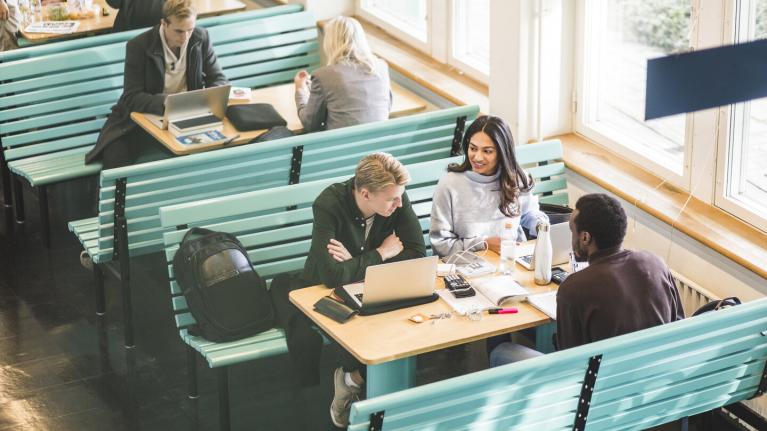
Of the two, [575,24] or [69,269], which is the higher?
[575,24]

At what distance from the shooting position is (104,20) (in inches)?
308

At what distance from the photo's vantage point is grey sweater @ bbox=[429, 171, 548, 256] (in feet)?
15.8

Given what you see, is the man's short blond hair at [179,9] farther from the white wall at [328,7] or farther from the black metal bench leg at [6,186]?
the white wall at [328,7]

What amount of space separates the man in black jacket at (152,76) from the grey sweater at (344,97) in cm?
89

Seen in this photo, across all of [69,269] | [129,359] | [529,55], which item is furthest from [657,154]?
[69,269]

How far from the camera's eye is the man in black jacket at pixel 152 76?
6.26m

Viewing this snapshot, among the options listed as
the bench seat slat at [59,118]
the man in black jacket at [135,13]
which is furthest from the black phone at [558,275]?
the man in black jacket at [135,13]

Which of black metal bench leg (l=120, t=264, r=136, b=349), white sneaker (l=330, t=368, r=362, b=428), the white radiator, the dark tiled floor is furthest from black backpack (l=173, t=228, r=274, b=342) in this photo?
the white radiator

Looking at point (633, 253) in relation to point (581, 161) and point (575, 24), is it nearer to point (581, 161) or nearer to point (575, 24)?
point (581, 161)

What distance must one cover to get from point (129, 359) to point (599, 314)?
2507 mm

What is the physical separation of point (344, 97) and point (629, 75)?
1468 millimetres

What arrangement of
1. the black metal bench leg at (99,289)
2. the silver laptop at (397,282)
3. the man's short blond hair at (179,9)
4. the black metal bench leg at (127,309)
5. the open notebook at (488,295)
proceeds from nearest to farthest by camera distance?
the silver laptop at (397,282), the open notebook at (488,295), the black metal bench leg at (127,309), the black metal bench leg at (99,289), the man's short blond hair at (179,9)

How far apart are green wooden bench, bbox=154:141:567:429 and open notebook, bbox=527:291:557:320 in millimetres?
1036

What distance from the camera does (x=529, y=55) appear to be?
18.9ft
